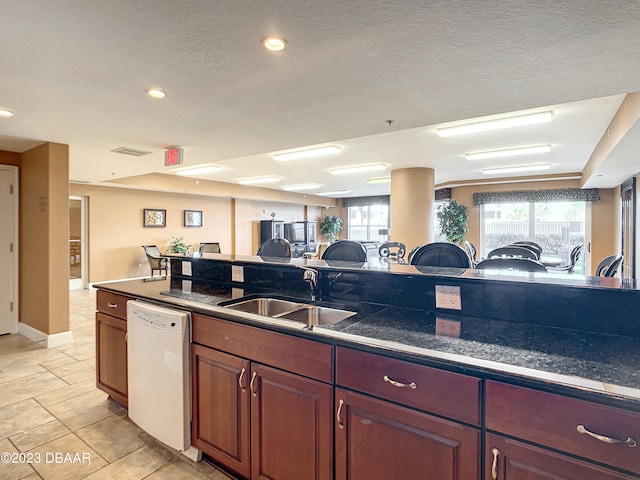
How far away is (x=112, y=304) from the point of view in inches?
97.3

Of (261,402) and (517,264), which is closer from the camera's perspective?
(261,402)

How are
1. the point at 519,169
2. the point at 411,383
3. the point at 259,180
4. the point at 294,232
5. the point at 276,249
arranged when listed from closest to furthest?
the point at 411,383 → the point at 276,249 → the point at 519,169 → the point at 259,180 → the point at 294,232

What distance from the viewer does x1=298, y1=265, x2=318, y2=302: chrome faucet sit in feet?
6.92

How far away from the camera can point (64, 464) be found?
77.9 inches

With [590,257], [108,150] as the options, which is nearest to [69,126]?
[108,150]

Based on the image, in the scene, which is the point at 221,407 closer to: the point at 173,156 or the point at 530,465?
the point at 530,465

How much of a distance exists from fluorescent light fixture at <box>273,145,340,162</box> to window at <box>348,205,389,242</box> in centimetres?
696

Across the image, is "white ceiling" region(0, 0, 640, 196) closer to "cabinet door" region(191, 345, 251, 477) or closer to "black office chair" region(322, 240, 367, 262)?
"black office chair" region(322, 240, 367, 262)

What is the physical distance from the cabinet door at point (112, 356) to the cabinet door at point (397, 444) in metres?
1.73

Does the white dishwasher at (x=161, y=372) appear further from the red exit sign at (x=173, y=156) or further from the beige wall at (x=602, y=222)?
the beige wall at (x=602, y=222)

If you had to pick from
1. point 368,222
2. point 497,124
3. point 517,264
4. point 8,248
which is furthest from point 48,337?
point 368,222

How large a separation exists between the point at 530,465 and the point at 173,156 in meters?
4.09

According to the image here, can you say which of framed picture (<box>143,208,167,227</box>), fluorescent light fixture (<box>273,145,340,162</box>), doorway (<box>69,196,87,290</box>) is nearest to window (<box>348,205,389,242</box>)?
framed picture (<box>143,208,167,227</box>)

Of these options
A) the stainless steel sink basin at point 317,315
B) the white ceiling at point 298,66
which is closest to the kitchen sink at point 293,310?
the stainless steel sink basin at point 317,315
